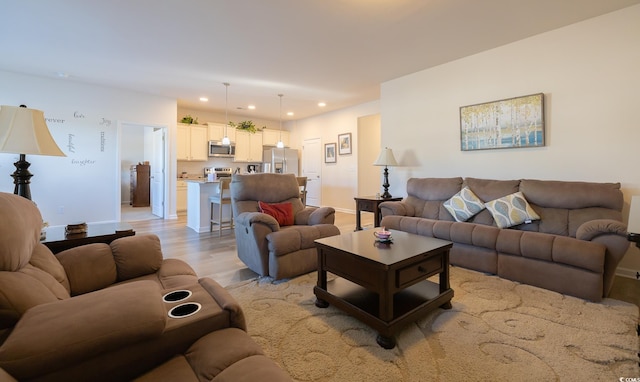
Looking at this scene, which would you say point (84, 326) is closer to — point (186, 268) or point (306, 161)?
point (186, 268)

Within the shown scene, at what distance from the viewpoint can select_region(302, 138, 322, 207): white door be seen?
7.91m

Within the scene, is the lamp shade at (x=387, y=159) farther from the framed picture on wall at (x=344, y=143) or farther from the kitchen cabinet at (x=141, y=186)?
the kitchen cabinet at (x=141, y=186)

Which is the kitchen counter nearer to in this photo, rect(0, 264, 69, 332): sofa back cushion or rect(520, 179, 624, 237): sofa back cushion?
rect(0, 264, 69, 332): sofa back cushion

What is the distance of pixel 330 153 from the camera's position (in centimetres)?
755

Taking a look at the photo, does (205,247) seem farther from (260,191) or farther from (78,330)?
(78,330)

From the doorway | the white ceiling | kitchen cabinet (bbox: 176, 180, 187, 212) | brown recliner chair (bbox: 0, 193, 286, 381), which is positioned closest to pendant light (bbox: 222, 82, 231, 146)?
the white ceiling

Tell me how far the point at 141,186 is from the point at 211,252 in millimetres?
6100

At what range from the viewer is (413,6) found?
2.79 m

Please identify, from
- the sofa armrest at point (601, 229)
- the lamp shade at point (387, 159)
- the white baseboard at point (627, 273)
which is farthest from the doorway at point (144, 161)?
the white baseboard at point (627, 273)

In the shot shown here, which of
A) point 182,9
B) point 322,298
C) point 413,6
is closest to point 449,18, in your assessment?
point 413,6

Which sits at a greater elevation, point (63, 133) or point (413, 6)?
point (413, 6)

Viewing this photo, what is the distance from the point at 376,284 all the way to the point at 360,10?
8.43ft

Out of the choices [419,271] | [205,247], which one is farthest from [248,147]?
[419,271]

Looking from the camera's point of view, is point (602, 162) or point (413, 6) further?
point (602, 162)
